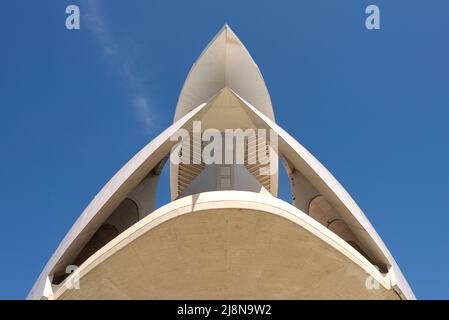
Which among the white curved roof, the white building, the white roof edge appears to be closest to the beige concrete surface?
the white building

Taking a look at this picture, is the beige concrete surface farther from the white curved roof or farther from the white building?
the white curved roof

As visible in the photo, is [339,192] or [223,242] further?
[339,192]

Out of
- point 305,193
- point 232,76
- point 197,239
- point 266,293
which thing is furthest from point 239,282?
point 232,76

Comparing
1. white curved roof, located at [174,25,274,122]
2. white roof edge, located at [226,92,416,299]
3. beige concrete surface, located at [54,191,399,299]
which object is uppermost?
white curved roof, located at [174,25,274,122]

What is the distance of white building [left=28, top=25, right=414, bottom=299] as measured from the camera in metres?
7.78

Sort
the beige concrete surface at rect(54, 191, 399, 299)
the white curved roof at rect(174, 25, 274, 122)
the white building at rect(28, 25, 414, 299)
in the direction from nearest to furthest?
the beige concrete surface at rect(54, 191, 399, 299) < the white building at rect(28, 25, 414, 299) < the white curved roof at rect(174, 25, 274, 122)

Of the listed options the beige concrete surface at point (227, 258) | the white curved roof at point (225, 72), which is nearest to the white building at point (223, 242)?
the beige concrete surface at point (227, 258)

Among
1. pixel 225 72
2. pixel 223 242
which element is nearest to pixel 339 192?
pixel 223 242

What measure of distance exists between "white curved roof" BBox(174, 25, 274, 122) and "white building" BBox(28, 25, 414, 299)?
176 centimetres

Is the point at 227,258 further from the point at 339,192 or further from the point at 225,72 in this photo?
the point at 225,72

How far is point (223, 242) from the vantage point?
8086 mm

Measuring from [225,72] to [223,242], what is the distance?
6071mm

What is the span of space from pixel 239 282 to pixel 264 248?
1.13 m

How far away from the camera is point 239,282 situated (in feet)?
29.0
